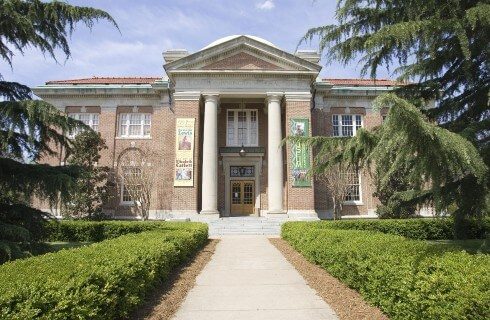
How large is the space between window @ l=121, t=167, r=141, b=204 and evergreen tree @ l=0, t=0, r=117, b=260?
15.6 meters

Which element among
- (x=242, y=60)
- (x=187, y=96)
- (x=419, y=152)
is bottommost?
(x=419, y=152)

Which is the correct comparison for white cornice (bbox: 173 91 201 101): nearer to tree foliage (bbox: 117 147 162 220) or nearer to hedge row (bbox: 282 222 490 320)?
tree foliage (bbox: 117 147 162 220)

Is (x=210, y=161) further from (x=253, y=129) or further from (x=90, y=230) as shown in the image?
(x=90, y=230)

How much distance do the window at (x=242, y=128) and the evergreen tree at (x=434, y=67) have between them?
19.2m

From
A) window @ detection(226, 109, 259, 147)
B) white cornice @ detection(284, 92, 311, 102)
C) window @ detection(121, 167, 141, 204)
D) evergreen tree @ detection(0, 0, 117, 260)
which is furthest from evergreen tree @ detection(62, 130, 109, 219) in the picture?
evergreen tree @ detection(0, 0, 117, 260)

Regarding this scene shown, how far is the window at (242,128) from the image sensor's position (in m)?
29.6

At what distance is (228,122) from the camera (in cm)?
2989

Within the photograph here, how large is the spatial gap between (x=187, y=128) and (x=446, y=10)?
1974cm

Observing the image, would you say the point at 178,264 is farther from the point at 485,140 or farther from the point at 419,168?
the point at 485,140

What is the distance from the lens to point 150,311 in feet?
21.1

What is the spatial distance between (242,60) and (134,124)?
31.4 feet

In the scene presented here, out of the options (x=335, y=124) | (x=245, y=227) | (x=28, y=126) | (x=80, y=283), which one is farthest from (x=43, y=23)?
(x=335, y=124)

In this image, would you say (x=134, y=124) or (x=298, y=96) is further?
(x=134, y=124)

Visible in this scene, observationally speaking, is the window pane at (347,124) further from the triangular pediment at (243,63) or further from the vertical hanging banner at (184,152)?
the vertical hanging banner at (184,152)
